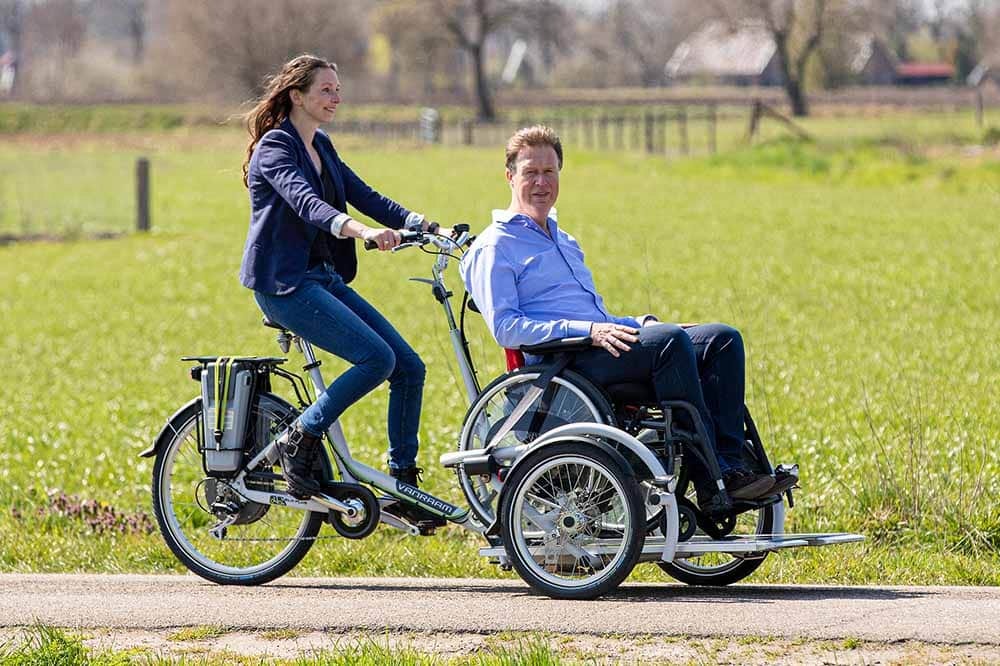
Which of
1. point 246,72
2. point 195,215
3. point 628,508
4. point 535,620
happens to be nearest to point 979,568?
point 628,508

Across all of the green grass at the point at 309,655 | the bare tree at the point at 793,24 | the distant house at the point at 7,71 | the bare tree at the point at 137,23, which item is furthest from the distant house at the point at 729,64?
the green grass at the point at 309,655

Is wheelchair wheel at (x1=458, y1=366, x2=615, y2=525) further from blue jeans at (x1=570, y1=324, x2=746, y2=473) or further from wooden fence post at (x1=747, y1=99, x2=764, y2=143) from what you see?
wooden fence post at (x1=747, y1=99, x2=764, y2=143)

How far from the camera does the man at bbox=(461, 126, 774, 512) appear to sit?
5.74 meters

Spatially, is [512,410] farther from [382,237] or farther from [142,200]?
[142,200]

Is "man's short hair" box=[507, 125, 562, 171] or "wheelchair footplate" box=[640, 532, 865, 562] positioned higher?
A: "man's short hair" box=[507, 125, 562, 171]

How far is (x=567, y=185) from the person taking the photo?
40.7m

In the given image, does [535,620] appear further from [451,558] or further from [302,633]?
[451,558]

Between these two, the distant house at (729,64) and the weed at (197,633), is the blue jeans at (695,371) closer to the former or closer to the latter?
the weed at (197,633)

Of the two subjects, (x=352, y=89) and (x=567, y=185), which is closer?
(x=567, y=185)

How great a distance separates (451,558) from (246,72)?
92017mm

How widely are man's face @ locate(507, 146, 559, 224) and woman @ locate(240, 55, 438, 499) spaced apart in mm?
403

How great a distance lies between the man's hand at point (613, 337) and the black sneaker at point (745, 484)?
60 cm

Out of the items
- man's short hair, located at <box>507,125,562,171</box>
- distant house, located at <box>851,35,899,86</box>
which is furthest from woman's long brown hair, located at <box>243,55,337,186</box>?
distant house, located at <box>851,35,899,86</box>

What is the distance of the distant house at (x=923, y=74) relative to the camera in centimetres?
13600
